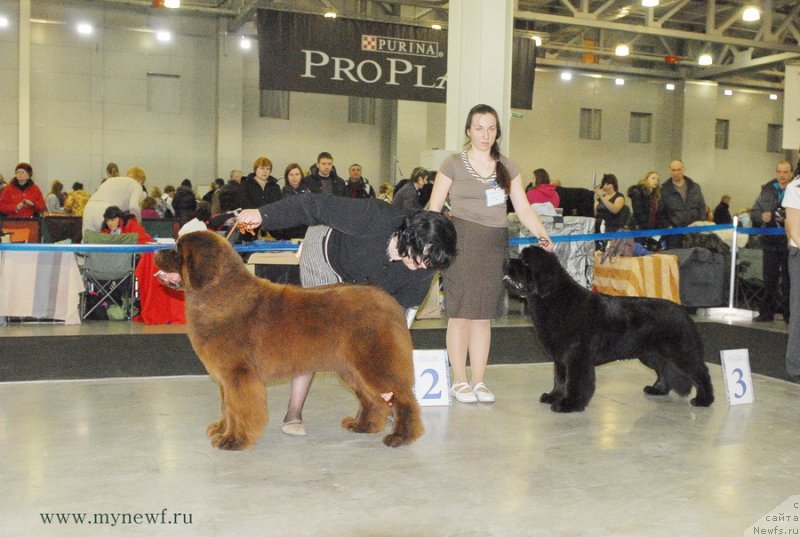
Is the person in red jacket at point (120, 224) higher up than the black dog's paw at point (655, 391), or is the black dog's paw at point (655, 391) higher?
the person in red jacket at point (120, 224)

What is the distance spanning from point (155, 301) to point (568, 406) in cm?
471

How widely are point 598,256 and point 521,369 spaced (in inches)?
149

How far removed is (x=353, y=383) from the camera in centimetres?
355

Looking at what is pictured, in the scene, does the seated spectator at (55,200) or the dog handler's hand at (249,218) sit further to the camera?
the seated spectator at (55,200)

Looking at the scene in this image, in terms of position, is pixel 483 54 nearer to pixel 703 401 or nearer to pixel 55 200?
pixel 703 401

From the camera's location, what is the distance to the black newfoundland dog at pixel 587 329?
413 cm

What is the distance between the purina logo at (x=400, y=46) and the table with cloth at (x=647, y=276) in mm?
4608

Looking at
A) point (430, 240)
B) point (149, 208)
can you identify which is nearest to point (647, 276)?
point (430, 240)

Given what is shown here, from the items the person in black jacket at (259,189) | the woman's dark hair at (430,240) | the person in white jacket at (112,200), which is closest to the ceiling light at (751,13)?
the person in black jacket at (259,189)

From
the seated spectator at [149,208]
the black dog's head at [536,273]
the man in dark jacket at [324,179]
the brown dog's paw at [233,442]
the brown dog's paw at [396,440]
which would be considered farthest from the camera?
the seated spectator at [149,208]

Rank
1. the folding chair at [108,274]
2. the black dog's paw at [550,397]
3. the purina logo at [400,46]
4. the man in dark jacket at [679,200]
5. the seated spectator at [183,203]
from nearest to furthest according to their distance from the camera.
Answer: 1. the black dog's paw at [550,397]
2. the folding chair at [108,274]
3. the man in dark jacket at [679,200]
4. the seated spectator at [183,203]
5. the purina logo at [400,46]

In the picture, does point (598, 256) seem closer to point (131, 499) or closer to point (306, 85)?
point (306, 85)

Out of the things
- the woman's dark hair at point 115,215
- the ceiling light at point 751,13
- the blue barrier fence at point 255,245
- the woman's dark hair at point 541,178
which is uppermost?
the ceiling light at point 751,13

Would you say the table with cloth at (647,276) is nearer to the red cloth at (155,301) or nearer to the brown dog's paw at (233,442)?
the red cloth at (155,301)
